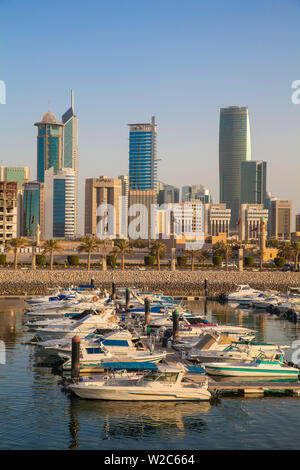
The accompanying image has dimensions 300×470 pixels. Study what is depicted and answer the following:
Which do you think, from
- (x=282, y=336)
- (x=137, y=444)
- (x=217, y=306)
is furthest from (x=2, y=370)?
(x=217, y=306)

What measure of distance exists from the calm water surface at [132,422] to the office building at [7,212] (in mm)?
132369

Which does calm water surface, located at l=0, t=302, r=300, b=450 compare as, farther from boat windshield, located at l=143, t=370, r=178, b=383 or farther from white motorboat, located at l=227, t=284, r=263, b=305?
white motorboat, located at l=227, t=284, r=263, b=305

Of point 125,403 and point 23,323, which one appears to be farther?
Answer: point 23,323

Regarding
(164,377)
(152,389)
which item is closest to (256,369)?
(164,377)

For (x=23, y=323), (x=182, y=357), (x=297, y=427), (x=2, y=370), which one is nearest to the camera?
(x=297, y=427)

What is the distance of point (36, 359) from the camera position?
44219 mm

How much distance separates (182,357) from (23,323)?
73.3 ft

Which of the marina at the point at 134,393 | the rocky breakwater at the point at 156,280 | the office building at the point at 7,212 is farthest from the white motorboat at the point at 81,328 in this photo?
the office building at the point at 7,212

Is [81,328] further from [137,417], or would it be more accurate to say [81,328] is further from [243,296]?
[243,296]

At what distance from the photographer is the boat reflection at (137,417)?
1173 inches

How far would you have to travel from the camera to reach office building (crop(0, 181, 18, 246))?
552 feet

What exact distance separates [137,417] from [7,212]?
144145mm

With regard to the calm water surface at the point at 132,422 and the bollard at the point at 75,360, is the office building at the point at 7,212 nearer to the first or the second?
the calm water surface at the point at 132,422
